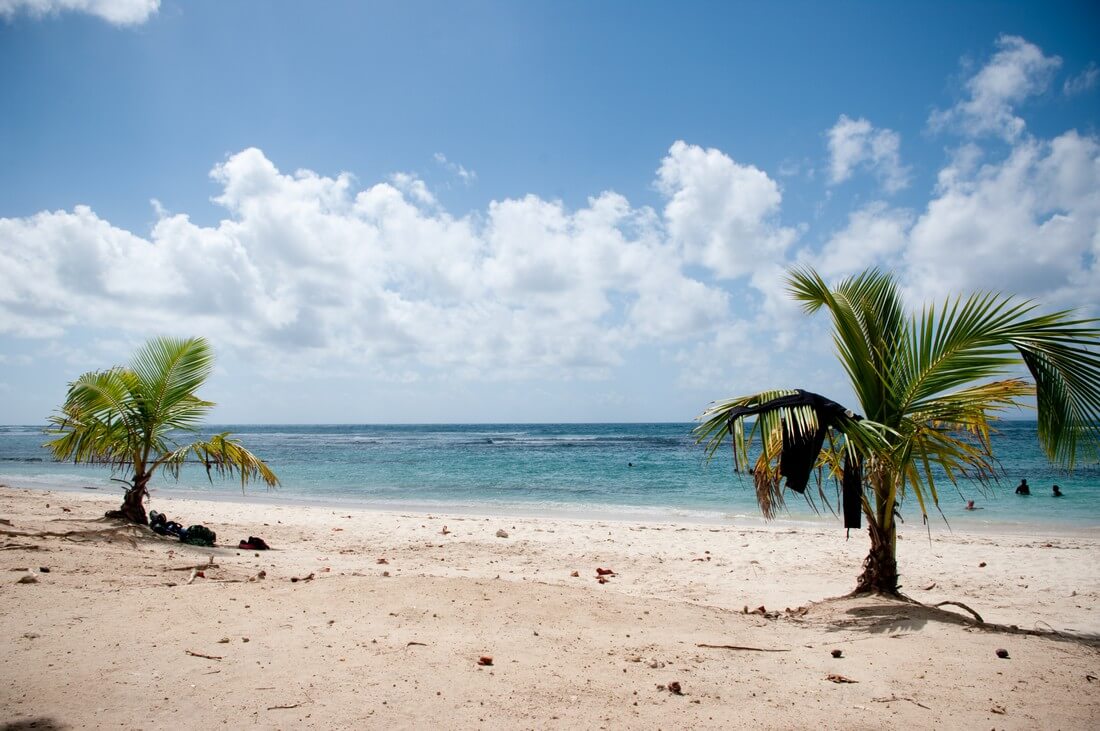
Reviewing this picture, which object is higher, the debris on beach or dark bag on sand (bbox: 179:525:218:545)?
the debris on beach

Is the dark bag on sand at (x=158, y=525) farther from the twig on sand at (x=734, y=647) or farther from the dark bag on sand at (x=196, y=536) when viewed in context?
the twig on sand at (x=734, y=647)

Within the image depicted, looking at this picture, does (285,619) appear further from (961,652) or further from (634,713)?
(961,652)

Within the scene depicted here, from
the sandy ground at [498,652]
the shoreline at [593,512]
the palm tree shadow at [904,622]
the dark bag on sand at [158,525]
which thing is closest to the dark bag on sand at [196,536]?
the dark bag on sand at [158,525]

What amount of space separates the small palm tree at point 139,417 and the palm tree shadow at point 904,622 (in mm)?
7826

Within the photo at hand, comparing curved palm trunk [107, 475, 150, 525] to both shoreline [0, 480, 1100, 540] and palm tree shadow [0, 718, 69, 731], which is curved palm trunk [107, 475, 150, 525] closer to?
palm tree shadow [0, 718, 69, 731]

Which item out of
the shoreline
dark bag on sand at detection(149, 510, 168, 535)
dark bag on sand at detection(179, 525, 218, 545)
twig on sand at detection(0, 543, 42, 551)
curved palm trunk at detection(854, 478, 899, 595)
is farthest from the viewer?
the shoreline

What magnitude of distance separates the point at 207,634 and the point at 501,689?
218 centimetres

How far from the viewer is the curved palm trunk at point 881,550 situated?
582cm

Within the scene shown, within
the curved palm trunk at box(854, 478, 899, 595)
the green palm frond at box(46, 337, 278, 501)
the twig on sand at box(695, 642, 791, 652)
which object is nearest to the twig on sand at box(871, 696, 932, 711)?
the twig on sand at box(695, 642, 791, 652)

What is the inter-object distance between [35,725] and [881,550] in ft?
21.6

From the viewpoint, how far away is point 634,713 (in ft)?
10.7

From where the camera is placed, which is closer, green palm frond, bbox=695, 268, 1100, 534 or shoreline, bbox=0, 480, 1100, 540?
green palm frond, bbox=695, 268, 1100, 534

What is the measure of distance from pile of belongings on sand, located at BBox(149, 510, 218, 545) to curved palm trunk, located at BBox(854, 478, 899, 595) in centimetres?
871

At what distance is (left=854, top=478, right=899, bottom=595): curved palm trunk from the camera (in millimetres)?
5820
